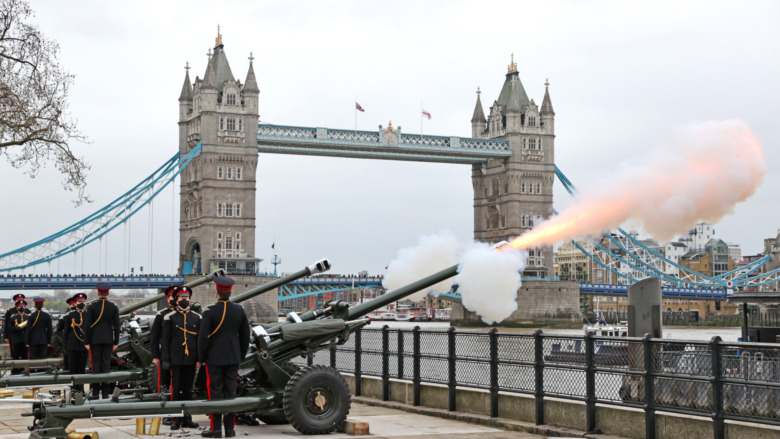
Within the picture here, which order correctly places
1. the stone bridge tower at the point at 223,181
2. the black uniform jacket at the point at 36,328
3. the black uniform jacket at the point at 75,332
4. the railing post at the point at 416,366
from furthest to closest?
the stone bridge tower at the point at 223,181 < the black uniform jacket at the point at 36,328 < the railing post at the point at 416,366 < the black uniform jacket at the point at 75,332

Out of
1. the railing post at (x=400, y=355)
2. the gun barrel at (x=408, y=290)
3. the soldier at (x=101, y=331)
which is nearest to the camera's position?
the gun barrel at (x=408, y=290)

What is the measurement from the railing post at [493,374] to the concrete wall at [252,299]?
73667 millimetres

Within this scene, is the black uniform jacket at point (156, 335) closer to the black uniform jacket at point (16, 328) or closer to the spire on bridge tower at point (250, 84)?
the black uniform jacket at point (16, 328)

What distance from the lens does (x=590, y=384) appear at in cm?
1067

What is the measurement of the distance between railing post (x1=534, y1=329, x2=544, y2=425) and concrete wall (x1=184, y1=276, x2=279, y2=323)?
74.5 metres

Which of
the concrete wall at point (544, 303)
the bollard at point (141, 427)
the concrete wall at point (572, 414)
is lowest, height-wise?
the bollard at point (141, 427)

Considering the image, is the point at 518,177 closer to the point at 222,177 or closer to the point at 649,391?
the point at 222,177

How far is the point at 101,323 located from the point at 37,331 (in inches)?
189

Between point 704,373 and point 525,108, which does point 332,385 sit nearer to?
point 704,373

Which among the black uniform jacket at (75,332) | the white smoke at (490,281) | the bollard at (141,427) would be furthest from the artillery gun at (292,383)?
the black uniform jacket at (75,332)

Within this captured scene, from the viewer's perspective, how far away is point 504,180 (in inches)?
4210

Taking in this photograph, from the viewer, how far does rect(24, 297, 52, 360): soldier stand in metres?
17.3

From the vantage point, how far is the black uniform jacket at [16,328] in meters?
17.8

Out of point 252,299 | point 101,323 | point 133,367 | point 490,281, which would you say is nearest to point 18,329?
point 133,367
